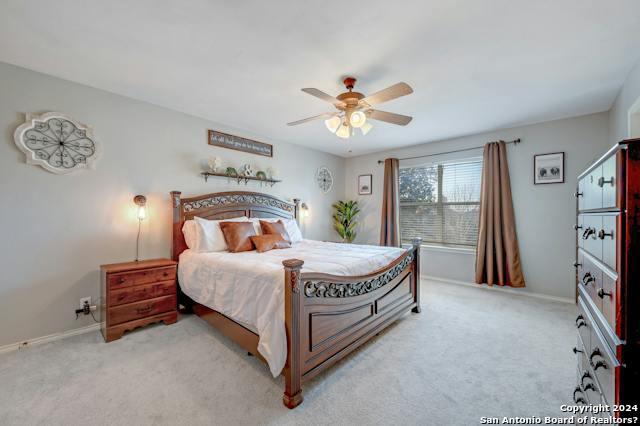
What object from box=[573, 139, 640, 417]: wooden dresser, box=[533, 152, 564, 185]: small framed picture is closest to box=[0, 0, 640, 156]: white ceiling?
box=[533, 152, 564, 185]: small framed picture

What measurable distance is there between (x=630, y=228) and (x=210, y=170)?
392 centimetres

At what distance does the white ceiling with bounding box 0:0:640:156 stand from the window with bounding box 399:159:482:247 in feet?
5.12

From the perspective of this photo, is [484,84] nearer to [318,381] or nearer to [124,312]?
[318,381]

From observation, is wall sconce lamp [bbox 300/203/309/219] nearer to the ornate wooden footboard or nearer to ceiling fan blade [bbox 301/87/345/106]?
the ornate wooden footboard

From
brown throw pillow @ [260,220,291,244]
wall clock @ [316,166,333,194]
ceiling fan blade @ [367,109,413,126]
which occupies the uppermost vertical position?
ceiling fan blade @ [367,109,413,126]

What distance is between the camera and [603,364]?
0.98 metres

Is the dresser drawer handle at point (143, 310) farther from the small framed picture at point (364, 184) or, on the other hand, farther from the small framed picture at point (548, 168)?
the small framed picture at point (548, 168)

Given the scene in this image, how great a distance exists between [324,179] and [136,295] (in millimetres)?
3873

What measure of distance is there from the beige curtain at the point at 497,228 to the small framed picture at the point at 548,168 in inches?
13.7

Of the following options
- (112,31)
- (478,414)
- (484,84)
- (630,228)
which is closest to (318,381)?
(478,414)

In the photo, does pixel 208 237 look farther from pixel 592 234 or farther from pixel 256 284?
pixel 592 234

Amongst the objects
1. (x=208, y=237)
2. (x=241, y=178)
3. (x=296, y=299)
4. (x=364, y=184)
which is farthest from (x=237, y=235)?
(x=364, y=184)

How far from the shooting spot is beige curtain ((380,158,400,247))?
5.16 metres

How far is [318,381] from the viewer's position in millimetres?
1955
